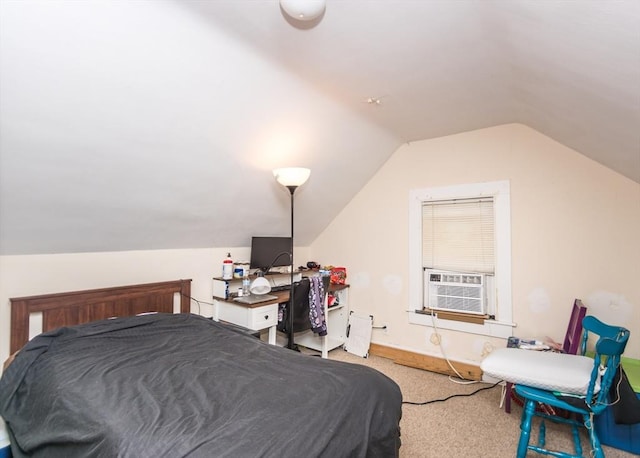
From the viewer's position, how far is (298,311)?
3107mm

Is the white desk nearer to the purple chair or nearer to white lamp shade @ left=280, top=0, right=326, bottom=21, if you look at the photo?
the purple chair

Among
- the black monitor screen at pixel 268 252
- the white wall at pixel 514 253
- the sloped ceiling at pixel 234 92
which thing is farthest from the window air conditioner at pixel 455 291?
the black monitor screen at pixel 268 252

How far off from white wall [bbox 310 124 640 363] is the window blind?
209 millimetres

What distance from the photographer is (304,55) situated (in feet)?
6.00

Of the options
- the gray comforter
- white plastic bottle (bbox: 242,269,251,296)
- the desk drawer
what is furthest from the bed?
white plastic bottle (bbox: 242,269,251,296)

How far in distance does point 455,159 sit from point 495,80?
1.23 m

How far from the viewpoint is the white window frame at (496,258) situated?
296cm

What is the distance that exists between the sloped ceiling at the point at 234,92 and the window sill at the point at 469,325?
1.64 meters

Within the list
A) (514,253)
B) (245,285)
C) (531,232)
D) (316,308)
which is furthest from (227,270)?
(531,232)

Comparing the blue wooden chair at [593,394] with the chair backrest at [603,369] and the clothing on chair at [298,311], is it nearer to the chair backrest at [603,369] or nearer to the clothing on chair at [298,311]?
the chair backrest at [603,369]

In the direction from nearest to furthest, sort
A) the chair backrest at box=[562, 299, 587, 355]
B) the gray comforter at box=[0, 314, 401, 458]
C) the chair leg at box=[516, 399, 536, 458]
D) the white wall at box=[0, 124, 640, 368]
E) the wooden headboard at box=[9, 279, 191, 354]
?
1. the gray comforter at box=[0, 314, 401, 458]
2. the chair leg at box=[516, 399, 536, 458]
3. the wooden headboard at box=[9, 279, 191, 354]
4. the chair backrest at box=[562, 299, 587, 355]
5. the white wall at box=[0, 124, 640, 368]

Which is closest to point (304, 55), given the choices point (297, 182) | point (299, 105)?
point (299, 105)

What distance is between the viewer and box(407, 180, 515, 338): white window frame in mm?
2965

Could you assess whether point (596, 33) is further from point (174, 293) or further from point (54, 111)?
point (174, 293)
